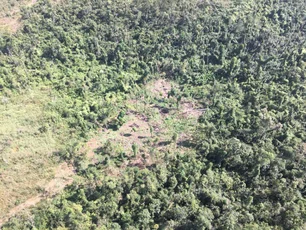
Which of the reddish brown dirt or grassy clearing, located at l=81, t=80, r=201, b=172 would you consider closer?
grassy clearing, located at l=81, t=80, r=201, b=172

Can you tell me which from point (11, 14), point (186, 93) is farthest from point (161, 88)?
point (11, 14)

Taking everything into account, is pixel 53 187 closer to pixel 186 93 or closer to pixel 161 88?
pixel 161 88

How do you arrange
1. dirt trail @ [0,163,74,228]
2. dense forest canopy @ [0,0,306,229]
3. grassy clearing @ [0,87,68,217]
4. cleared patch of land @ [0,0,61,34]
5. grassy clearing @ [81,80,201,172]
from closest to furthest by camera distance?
dense forest canopy @ [0,0,306,229] < dirt trail @ [0,163,74,228] < grassy clearing @ [0,87,68,217] < grassy clearing @ [81,80,201,172] < cleared patch of land @ [0,0,61,34]

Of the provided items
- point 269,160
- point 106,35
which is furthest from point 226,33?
point 269,160

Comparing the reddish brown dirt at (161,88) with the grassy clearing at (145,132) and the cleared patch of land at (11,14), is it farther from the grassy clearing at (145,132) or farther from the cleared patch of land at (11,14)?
the cleared patch of land at (11,14)

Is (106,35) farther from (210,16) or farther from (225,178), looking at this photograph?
(225,178)

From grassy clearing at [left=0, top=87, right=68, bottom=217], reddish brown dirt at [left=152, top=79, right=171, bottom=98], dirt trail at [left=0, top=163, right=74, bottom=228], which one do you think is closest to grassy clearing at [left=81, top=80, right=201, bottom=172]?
reddish brown dirt at [left=152, top=79, right=171, bottom=98]

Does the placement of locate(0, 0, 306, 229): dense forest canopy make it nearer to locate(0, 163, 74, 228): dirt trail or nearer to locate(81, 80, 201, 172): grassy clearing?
locate(81, 80, 201, 172): grassy clearing
